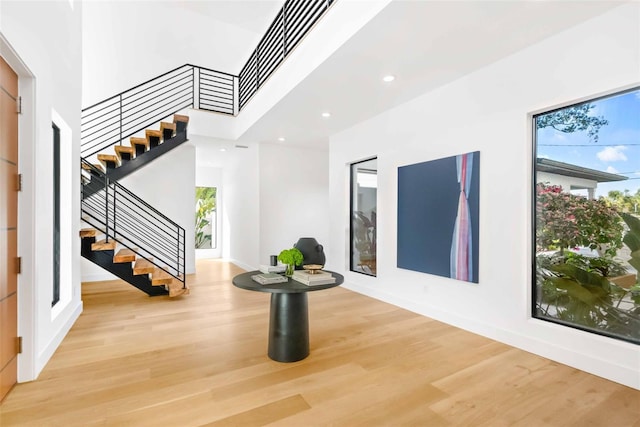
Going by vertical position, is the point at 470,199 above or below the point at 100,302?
above

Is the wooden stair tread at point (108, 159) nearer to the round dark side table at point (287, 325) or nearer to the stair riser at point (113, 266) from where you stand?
the stair riser at point (113, 266)

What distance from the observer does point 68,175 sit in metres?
3.51

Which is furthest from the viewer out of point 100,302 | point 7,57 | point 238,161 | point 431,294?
point 238,161

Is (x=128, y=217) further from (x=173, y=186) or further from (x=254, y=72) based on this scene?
(x=254, y=72)

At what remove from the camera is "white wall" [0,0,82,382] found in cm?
217

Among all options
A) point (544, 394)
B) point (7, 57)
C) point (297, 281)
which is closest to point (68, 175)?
point (7, 57)

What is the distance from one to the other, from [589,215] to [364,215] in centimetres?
296

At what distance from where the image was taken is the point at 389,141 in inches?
173

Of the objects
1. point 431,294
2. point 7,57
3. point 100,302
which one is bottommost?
point 100,302

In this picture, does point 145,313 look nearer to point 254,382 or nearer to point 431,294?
point 254,382

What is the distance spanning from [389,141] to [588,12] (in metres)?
2.38

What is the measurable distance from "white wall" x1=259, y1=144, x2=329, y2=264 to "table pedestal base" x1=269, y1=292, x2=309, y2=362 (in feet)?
12.8

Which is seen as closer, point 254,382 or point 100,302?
point 254,382

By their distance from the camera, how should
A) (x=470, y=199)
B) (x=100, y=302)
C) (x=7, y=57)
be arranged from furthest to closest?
1. (x=100, y=302)
2. (x=470, y=199)
3. (x=7, y=57)
